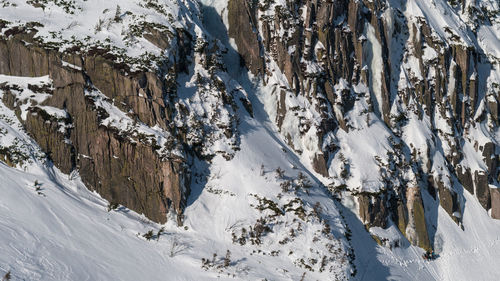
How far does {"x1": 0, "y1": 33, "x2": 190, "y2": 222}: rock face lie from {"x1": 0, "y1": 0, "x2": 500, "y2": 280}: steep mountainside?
0.07 metres

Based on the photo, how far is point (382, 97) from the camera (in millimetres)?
31125

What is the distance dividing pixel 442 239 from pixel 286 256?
1335 centimetres

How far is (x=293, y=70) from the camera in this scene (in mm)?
28578

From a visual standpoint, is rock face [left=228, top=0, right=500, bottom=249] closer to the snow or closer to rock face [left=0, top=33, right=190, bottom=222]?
the snow

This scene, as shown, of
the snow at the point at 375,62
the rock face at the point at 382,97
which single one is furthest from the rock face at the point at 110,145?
the snow at the point at 375,62

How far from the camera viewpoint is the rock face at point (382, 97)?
89.3 ft

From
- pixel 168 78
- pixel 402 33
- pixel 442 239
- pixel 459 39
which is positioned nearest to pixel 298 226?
pixel 168 78

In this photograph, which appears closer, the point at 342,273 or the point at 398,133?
the point at 342,273

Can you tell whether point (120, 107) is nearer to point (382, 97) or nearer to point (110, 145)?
point (110, 145)

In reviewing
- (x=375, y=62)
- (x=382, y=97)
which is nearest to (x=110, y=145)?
(x=382, y=97)

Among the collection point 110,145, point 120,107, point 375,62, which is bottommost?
point 110,145

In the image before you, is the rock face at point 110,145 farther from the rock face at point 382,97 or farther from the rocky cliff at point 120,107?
the rock face at point 382,97

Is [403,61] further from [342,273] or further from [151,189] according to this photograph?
[151,189]

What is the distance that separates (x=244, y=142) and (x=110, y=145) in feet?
24.6
